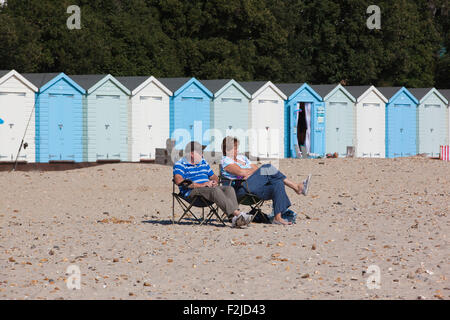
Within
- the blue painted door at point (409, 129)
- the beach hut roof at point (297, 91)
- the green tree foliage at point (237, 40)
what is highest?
the green tree foliage at point (237, 40)

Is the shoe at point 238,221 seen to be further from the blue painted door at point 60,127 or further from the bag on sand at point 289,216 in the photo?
the blue painted door at point 60,127

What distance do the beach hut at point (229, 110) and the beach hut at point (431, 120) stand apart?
254 inches

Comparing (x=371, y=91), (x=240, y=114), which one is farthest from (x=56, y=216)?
(x=371, y=91)

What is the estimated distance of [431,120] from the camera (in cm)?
2770

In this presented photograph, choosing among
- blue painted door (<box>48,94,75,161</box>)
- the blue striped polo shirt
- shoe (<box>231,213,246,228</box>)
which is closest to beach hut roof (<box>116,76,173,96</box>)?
blue painted door (<box>48,94,75,161</box>)

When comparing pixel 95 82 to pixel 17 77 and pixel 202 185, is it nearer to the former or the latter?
A: pixel 17 77

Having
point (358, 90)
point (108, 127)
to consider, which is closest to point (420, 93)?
point (358, 90)

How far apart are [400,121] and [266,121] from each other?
501cm

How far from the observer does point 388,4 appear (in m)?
36.1

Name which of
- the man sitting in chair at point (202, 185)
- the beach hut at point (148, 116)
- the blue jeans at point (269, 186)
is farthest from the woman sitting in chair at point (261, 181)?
the beach hut at point (148, 116)

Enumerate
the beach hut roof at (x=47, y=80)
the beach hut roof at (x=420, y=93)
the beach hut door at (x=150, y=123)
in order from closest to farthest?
1. the beach hut roof at (x=47, y=80)
2. the beach hut door at (x=150, y=123)
3. the beach hut roof at (x=420, y=93)

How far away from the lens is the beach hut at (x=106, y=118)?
69.1 ft

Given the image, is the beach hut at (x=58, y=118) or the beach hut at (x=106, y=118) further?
the beach hut at (x=106, y=118)

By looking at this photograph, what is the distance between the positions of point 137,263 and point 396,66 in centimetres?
3120
